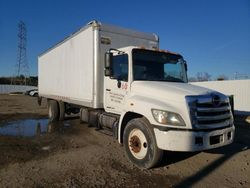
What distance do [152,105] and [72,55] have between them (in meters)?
5.68

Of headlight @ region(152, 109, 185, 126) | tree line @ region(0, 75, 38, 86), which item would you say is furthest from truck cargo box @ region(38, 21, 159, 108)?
tree line @ region(0, 75, 38, 86)

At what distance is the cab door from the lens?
22.6ft

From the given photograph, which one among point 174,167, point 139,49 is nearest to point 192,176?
point 174,167

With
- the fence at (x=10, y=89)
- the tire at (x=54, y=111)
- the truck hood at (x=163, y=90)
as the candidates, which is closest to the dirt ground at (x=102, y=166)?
the truck hood at (x=163, y=90)

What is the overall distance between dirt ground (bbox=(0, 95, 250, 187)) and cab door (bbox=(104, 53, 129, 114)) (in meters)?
1.31

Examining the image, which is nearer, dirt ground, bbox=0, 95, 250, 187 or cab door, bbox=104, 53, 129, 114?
dirt ground, bbox=0, 95, 250, 187

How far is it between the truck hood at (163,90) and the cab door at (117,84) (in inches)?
17.5

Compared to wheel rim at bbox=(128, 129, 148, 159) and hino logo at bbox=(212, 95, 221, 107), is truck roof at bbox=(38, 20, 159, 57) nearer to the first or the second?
wheel rim at bbox=(128, 129, 148, 159)

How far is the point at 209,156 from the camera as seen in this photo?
Result: 696 centimetres

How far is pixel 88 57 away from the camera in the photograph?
8.52 meters

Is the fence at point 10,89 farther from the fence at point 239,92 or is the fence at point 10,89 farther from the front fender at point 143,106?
the front fender at point 143,106

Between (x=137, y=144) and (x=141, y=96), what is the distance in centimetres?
114

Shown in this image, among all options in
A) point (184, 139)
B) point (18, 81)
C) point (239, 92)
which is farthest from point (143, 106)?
point (18, 81)

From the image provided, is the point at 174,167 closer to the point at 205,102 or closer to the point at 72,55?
the point at 205,102
